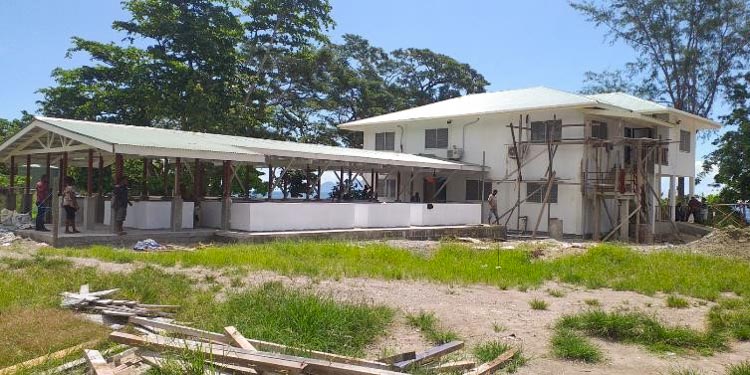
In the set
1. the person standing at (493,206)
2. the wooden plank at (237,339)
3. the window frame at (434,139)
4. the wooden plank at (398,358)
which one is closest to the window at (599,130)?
the person standing at (493,206)

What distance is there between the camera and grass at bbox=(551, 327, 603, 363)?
21.2ft

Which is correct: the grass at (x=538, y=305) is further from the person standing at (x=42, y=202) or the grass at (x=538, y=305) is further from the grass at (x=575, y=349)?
the person standing at (x=42, y=202)

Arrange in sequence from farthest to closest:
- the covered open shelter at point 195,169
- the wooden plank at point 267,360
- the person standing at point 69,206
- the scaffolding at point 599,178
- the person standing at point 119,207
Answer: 1. the scaffolding at point 599,178
2. the covered open shelter at point 195,169
3. the person standing at point 69,206
4. the person standing at point 119,207
5. the wooden plank at point 267,360

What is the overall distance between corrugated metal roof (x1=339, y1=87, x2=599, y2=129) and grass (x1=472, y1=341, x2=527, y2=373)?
19358 millimetres

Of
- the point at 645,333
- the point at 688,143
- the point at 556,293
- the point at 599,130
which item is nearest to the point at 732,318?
the point at 645,333

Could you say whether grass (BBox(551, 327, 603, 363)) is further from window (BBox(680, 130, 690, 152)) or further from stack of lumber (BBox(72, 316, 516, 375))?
window (BBox(680, 130, 690, 152))

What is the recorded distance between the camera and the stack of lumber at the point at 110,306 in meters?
7.73

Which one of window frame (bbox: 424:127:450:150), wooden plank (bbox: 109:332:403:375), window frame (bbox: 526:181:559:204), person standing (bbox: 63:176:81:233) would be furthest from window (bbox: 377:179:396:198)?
wooden plank (bbox: 109:332:403:375)

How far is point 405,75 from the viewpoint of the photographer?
155 feet

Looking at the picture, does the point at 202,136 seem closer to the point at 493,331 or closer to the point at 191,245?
the point at 191,245

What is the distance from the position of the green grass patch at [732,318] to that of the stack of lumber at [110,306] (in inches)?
275

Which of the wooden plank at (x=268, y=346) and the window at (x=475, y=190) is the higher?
the window at (x=475, y=190)

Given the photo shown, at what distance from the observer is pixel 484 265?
13461 millimetres

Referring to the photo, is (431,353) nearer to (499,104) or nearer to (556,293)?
(556,293)
